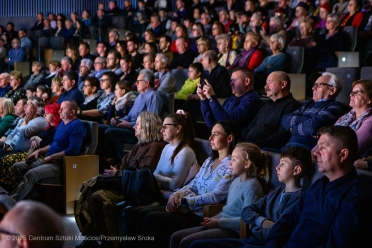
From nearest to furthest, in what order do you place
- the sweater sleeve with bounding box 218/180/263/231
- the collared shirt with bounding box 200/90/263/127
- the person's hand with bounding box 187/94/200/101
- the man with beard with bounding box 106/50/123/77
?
the sweater sleeve with bounding box 218/180/263/231, the collared shirt with bounding box 200/90/263/127, the person's hand with bounding box 187/94/200/101, the man with beard with bounding box 106/50/123/77

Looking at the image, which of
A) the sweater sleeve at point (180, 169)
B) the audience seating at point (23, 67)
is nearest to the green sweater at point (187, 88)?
the sweater sleeve at point (180, 169)

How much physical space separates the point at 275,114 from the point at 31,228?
3029mm

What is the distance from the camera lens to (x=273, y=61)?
613 cm

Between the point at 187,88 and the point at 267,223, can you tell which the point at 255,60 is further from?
the point at 267,223

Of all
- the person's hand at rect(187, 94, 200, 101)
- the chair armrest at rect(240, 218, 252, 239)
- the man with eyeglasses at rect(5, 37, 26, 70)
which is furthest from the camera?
the man with eyeglasses at rect(5, 37, 26, 70)

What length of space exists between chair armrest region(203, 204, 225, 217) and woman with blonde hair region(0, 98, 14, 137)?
3325 mm

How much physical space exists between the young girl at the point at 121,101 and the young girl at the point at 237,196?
2711mm

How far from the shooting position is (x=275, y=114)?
437 cm

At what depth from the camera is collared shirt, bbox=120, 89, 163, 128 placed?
5859 mm

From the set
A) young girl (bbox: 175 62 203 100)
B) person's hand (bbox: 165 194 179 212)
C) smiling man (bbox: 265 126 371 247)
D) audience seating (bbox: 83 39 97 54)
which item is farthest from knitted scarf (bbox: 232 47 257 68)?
audience seating (bbox: 83 39 97 54)

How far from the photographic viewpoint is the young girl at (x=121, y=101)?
618 centimetres

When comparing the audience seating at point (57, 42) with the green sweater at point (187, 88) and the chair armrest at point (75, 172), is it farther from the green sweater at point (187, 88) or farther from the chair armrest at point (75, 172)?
the chair armrest at point (75, 172)

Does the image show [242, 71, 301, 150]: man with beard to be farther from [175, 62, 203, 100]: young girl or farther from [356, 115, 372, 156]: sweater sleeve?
[175, 62, 203, 100]: young girl

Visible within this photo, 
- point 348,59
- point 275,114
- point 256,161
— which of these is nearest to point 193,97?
point 348,59
